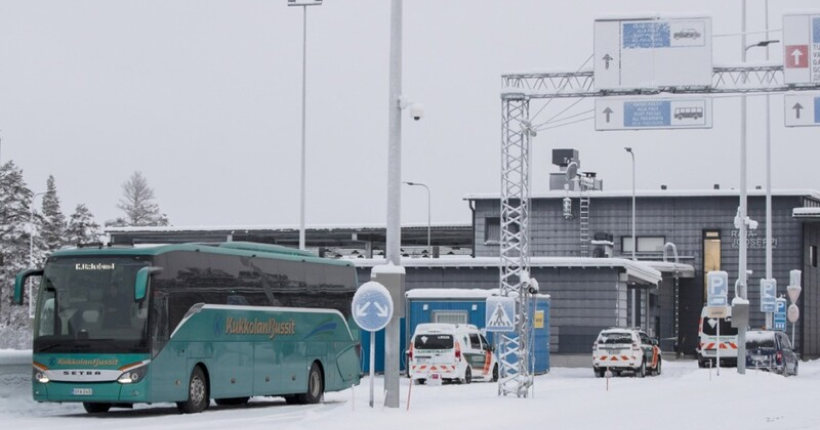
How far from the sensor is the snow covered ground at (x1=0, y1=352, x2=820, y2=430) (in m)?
24.5

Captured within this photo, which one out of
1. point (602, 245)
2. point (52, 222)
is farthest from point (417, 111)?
point (52, 222)

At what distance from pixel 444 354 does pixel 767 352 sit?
15.9m

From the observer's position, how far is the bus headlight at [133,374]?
25953 mm

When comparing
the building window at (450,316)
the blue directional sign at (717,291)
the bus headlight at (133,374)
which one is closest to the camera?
the bus headlight at (133,374)

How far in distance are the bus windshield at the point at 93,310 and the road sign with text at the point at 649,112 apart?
13.8 metres

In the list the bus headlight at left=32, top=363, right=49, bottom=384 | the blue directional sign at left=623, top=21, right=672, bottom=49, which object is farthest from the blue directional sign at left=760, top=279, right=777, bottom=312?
the bus headlight at left=32, top=363, right=49, bottom=384

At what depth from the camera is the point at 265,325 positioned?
30.2 metres

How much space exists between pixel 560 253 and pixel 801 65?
4623cm

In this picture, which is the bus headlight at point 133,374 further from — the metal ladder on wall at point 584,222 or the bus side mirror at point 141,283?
the metal ladder on wall at point 584,222

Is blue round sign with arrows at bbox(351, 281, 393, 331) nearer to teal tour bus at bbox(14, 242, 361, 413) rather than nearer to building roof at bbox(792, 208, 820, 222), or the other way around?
teal tour bus at bbox(14, 242, 361, 413)

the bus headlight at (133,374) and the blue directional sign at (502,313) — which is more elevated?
the blue directional sign at (502,313)

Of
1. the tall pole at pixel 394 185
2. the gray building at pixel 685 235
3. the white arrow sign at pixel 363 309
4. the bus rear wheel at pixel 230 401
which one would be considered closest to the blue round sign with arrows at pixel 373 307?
the white arrow sign at pixel 363 309

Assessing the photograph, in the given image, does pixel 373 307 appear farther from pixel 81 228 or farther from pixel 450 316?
pixel 81 228

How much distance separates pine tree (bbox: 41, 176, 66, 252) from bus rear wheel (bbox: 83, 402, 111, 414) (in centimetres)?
8423
